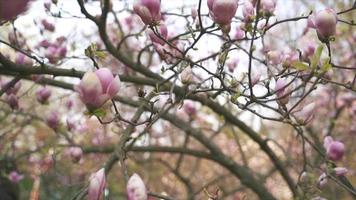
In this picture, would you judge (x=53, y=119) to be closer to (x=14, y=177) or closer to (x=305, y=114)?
(x=14, y=177)

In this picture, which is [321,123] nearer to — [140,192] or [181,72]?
[181,72]

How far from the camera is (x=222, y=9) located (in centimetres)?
155

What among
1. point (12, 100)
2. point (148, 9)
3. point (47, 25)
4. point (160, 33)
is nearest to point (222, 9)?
point (148, 9)

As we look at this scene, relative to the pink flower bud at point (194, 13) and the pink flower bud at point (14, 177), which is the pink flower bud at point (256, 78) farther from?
the pink flower bud at point (14, 177)

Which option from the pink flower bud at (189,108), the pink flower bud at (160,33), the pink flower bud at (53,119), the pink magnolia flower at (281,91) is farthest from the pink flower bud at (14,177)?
the pink magnolia flower at (281,91)

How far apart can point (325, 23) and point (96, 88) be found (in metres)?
0.74

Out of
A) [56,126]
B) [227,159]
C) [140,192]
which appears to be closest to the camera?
[140,192]

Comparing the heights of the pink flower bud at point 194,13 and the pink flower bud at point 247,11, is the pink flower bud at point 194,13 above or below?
above

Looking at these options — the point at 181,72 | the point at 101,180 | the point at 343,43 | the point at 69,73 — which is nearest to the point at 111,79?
the point at 101,180

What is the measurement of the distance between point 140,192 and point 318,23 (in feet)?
2.52

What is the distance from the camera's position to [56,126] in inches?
122

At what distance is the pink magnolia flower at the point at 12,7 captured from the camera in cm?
73

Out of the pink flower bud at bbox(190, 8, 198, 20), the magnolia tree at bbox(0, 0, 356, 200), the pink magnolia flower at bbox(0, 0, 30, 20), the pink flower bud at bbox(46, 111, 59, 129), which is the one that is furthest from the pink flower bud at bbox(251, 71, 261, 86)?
the pink flower bud at bbox(46, 111, 59, 129)

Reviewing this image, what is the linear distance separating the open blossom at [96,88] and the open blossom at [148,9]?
316 mm
